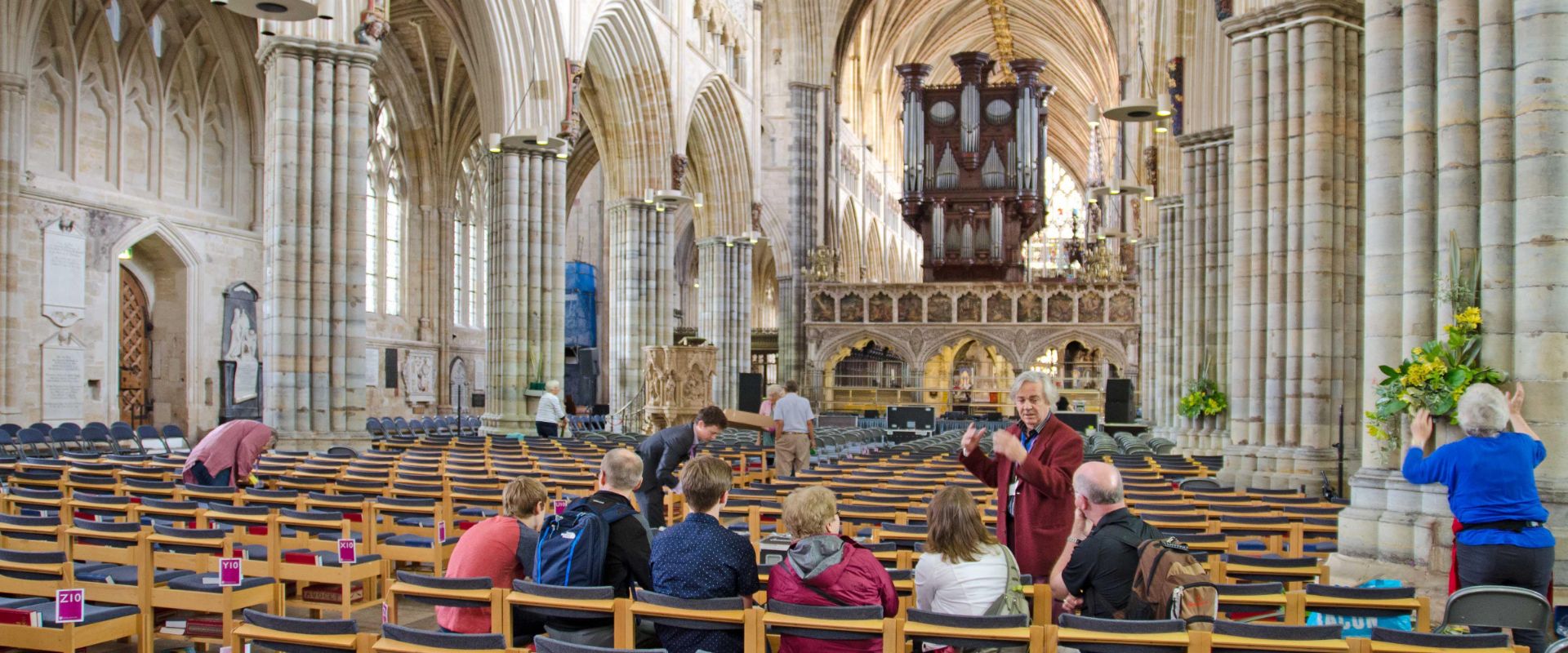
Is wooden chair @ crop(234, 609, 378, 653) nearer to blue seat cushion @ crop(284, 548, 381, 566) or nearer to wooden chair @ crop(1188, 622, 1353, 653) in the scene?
blue seat cushion @ crop(284, 548, 381, 566)

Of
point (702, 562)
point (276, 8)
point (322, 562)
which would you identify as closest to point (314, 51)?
point (276, 8)

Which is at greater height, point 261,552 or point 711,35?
point 711,35

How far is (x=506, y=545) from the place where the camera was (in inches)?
201

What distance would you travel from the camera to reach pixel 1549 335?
702 centimetres

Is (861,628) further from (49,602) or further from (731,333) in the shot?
(731,333)

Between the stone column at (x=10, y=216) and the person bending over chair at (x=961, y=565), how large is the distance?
20749 mm

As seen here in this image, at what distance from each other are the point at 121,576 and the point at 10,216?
56.6 ft

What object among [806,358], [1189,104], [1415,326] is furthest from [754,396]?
[1415,326]

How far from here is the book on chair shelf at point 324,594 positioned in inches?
275

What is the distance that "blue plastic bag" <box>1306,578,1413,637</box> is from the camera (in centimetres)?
489

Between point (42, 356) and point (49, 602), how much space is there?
1851cm

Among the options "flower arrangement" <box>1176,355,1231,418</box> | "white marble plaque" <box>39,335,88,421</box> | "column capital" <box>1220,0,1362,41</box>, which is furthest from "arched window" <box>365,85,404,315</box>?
"column capital" <box>1220,0,1362,41</box>

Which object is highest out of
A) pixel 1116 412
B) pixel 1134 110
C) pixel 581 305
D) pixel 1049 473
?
pixel 1134 110

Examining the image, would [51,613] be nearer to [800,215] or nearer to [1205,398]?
[1205,398]
